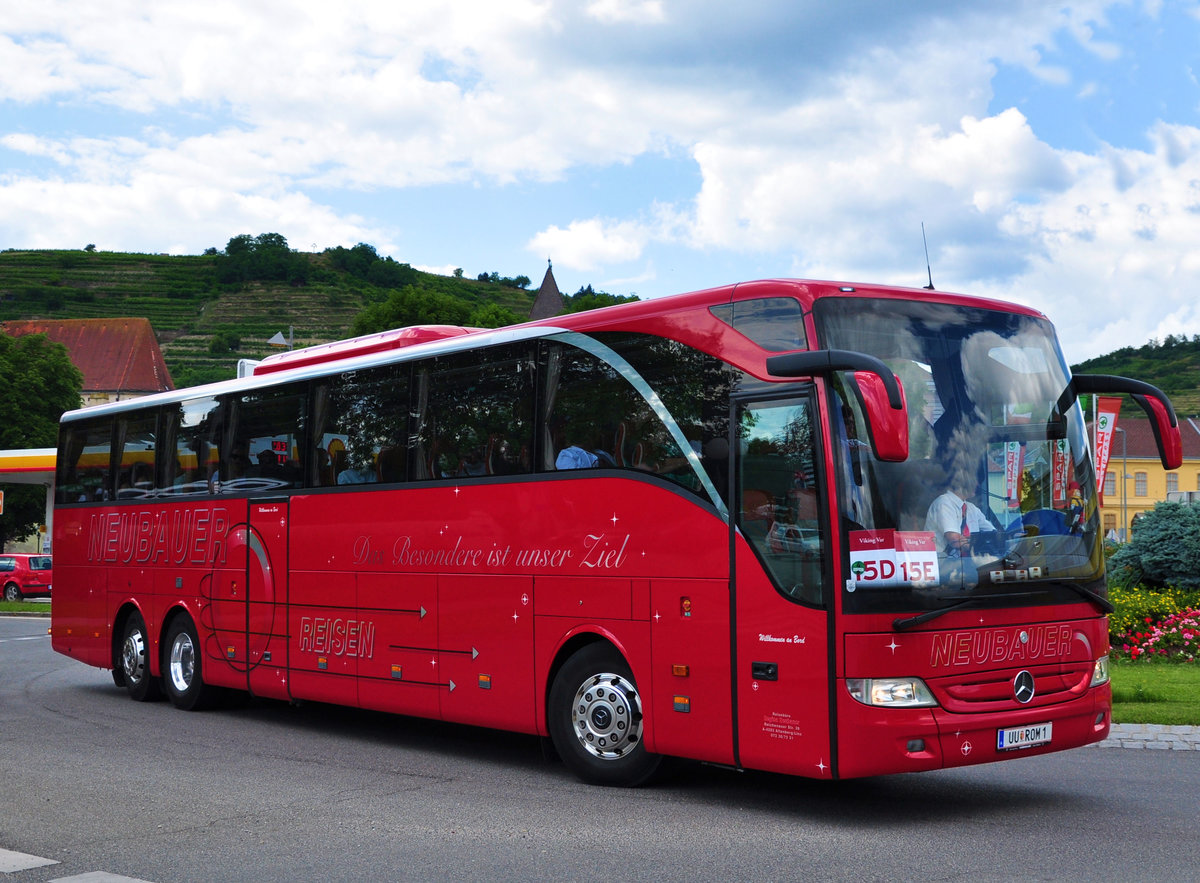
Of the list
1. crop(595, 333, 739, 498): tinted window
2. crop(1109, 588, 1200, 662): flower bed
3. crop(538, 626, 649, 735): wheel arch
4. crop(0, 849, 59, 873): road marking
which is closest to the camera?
crop(0, 849, 59, 873): road marking

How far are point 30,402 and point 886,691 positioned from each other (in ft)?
213

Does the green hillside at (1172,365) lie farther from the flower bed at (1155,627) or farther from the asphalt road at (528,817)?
the asphalt road at (528,817)

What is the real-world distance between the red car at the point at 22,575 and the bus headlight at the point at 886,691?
4064 cm

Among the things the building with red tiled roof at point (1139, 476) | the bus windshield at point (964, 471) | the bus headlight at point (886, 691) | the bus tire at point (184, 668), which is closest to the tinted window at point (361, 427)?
the bus tire at point (184, 668)

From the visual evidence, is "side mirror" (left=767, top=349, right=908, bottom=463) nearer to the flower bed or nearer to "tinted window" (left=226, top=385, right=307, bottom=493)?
"tinted window" (left=226, top=385, right=307, bottom=493)

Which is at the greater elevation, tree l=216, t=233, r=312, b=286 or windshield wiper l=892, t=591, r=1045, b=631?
tree l=216, t=233, r=312, b=286

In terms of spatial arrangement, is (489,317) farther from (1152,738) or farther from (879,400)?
(879,400)

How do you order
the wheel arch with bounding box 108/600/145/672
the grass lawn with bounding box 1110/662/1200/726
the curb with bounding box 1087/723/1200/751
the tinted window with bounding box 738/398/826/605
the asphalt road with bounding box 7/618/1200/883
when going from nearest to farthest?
the asphalt road with bounding box 7/618/1200/883
the tinted window with bounding box 738/398/826/605
the curb with bounding box 1087/723/1200/751
the grass lawn with bounding box 1110/662/1200/726
the wheel arch with bounding box 108/600/145/672

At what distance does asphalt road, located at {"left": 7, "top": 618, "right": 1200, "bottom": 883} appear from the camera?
6.89 meters

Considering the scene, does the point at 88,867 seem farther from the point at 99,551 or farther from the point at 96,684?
the point at 96,684

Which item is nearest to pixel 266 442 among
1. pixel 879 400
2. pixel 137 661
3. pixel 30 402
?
pixel 137 661

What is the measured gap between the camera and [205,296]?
181m

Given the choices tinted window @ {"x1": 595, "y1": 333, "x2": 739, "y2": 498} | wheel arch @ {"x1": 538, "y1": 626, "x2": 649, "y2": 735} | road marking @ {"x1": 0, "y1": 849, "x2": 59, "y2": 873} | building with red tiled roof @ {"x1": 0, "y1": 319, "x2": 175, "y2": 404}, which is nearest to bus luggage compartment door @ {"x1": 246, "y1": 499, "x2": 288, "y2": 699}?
wheel arch @ {"x1": 538, "y1": 626, "x2": 649, "y2": 735}

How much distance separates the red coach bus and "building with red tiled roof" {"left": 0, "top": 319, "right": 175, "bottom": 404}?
381 feet
